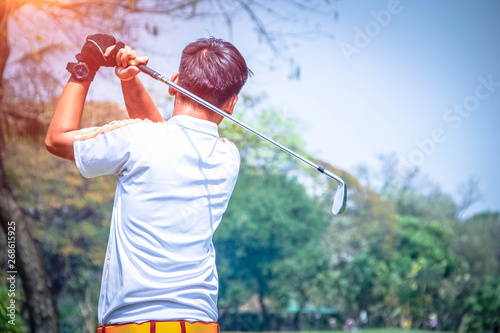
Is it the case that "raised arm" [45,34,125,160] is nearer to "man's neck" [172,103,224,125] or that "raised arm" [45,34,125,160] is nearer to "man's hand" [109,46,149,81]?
"man's hand" [109,46,149,81]

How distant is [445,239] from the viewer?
39.1 ft

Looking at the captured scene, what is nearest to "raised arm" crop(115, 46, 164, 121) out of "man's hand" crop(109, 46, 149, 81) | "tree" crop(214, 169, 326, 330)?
"man's hand" crop(109, 46, 149, 81)

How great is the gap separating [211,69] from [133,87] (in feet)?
0.46

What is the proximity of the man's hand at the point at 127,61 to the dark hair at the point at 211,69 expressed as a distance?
0.22ft

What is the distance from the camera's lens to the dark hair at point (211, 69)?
854 millimetres

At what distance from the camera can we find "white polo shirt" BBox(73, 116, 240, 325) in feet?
2.44

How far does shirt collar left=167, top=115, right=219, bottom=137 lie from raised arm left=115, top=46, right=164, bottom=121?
0.10 metres

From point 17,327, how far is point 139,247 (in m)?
3.66

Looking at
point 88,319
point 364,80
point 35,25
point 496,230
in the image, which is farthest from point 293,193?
point 35,25

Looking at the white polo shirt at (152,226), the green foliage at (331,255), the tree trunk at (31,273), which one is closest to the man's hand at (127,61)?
the white polo shirt at (152,226)

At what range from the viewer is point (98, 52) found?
2.75ft

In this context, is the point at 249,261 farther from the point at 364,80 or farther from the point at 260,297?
the point at 364,80

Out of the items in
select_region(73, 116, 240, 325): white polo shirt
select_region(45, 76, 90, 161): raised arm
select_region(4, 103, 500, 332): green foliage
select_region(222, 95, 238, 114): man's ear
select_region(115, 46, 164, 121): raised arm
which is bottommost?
select_region(73, 116, 240, 325): white polo shirt

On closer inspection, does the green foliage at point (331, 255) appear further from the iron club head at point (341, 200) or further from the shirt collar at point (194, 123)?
the shirt collar at point (194, 123)
